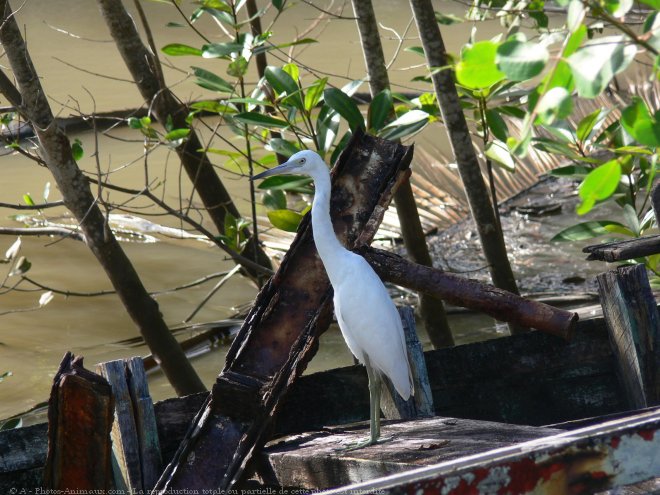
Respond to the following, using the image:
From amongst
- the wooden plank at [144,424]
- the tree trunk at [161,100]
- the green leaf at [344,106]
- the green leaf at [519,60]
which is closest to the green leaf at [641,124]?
the green leaf at [519,60]

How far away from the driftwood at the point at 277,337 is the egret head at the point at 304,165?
0.12 metres

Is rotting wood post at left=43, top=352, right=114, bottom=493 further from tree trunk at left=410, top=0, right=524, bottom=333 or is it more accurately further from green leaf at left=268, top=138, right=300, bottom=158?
tree trunk at left=410, top=0, right=524, bottom=333

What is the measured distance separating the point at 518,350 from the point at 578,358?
0.21 metres

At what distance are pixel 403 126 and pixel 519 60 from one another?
2.29 metres

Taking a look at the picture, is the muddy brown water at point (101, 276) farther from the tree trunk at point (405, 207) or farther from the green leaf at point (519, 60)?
the green leaf at point (519, 60)

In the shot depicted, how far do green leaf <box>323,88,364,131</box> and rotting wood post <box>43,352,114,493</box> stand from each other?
1677mm

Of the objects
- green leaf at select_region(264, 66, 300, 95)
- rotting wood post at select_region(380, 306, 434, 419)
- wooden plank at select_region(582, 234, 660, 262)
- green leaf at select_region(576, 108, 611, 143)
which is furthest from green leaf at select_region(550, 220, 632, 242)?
green leaf at select_region(264, 66, 300, 95)

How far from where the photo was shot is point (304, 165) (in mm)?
3162

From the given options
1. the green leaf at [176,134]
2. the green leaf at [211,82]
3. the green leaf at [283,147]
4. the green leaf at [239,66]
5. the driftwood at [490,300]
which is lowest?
the driftwood at [490,300]

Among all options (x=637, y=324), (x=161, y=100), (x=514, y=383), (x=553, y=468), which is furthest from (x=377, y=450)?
(x=161, y=100)

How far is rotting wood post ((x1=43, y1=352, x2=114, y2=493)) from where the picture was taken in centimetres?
223

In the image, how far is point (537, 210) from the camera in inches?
283

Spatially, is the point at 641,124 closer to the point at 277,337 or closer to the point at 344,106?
the point at 277,337

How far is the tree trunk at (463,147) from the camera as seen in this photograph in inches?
159
